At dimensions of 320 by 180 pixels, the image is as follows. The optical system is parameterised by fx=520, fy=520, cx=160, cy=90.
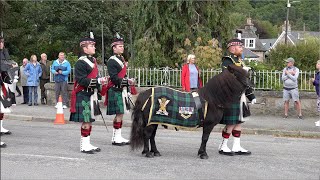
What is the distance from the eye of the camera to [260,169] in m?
8.49

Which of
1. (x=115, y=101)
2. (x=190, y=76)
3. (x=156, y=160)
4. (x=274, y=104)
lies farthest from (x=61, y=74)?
(x=156, y=160)

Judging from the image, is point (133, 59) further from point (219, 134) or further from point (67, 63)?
point (219, 134)

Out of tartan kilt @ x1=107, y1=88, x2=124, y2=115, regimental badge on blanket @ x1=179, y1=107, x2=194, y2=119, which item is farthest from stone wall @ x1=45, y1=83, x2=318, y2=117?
regimental badge on blanket @ x1=179, y1=107, x2=194, y2=119

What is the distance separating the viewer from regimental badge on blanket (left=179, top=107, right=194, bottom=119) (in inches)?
355

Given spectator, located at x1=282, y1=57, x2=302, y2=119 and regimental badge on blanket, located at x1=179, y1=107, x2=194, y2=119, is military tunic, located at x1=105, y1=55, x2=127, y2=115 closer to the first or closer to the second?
regimental badge on blanket, located at x1=179, y1=107, x2=194, y2=119

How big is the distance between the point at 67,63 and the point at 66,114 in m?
2.06

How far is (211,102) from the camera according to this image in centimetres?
911

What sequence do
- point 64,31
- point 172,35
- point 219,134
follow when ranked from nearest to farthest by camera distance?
1. point 219,134
2. point 172,35
3. point 64,31

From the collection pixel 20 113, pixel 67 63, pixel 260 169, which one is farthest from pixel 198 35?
pixel 260 169

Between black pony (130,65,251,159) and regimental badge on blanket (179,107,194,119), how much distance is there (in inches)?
11.7

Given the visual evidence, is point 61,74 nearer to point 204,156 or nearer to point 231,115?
point 231,115

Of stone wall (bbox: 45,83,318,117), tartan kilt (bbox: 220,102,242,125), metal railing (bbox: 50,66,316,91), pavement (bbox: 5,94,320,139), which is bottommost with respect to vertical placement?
pavement (bbox: 5,94,320,139)

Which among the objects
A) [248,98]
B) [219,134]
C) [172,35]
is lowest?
[219,134]

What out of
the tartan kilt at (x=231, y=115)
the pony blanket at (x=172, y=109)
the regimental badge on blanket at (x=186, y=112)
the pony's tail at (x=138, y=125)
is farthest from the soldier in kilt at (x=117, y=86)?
the tartan kilt at (x=231, y=115)
